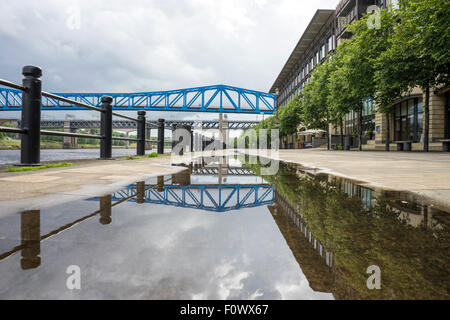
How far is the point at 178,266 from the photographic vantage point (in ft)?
3.44

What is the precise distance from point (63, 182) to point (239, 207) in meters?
2.30

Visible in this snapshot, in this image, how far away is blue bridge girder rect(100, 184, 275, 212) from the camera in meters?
2.25

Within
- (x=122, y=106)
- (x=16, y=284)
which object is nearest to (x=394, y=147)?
(x=16, y=284)

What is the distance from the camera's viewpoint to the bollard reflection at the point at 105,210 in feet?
5.49

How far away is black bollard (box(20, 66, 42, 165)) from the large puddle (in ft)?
10.2

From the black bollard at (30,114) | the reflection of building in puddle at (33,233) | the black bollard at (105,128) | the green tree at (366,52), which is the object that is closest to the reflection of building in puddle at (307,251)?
the reflection of building in puddle at (33,233)

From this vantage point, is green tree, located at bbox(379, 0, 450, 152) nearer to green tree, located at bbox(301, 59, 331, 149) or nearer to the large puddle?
green tree, located at bbox(301, 59, 331, 149)

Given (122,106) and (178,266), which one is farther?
(122,106)

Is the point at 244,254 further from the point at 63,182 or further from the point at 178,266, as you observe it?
the point at 63,182

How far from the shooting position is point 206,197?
2.64m

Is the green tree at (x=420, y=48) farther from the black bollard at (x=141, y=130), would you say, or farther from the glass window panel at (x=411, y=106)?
the black bollard at (x=141, y=130)

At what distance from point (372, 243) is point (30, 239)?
173 centimetres

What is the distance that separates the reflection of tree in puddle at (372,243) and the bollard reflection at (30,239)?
110cm

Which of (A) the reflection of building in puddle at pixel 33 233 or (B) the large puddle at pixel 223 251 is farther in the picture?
(A) the reflection of building in puddle at pixel 33 233
